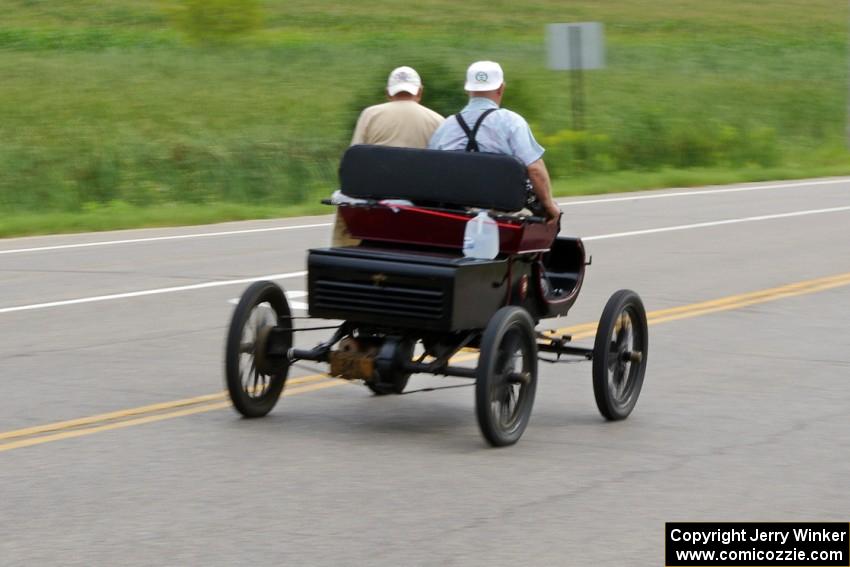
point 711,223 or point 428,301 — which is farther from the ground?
A: point 428,301

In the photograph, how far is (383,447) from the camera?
25.7ft

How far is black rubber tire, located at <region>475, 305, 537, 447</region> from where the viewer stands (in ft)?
24.9

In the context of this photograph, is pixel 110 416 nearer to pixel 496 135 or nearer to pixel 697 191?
pixel 496 135

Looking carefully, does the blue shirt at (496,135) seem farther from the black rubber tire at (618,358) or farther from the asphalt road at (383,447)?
the asphalt road at (383,447)

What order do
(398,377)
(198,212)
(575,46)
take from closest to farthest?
(398,377)
(198,212)
(575,46)

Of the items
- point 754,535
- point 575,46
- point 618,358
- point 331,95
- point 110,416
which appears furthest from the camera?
point 331,95

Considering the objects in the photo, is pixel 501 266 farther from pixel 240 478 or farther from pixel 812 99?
pixel 812 99

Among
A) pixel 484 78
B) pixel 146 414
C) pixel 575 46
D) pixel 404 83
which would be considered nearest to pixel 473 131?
pixel 484 78

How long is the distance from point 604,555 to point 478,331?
2449 mm

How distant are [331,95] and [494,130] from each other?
4392 centimetres

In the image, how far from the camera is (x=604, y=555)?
19.6 feet

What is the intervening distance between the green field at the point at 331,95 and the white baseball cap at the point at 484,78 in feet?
37.4

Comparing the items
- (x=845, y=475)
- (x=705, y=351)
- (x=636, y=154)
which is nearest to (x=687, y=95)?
(x=636, y=154)

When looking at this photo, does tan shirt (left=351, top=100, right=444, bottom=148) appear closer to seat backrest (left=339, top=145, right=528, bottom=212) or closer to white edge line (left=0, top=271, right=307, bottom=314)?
seat backrest (left=339, top=145, right=528, bottom=212)
